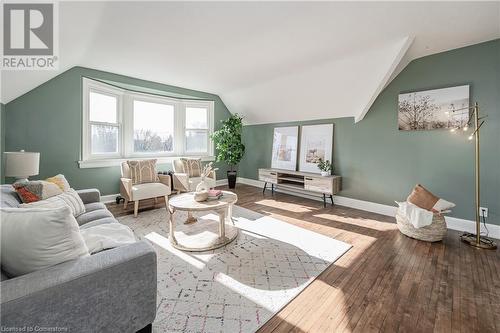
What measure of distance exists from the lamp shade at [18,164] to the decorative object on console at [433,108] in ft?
17.1

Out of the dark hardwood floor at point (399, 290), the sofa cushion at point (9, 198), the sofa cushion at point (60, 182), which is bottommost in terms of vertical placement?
the dark hardwood floor at point (399, 290)

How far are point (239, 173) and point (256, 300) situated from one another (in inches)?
193

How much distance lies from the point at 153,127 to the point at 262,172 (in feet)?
9.33

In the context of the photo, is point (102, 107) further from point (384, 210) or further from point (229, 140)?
point (384, 210)

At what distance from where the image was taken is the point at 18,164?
247cm

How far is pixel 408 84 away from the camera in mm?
3393

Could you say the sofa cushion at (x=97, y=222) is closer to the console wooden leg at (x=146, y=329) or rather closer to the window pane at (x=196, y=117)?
the console wooden leg at (x=146, y=329)

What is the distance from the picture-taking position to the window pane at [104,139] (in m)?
4.16

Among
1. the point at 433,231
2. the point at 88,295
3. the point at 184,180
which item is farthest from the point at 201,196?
the point at 433,231

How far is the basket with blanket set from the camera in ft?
8.67

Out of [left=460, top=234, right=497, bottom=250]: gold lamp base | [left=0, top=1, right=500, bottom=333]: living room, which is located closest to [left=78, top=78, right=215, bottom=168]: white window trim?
[left=0, top=1, right=500, bottom=333]: living room

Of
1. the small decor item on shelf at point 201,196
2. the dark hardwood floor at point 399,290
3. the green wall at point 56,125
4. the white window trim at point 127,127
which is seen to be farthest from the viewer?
the white window trim at point 127,127

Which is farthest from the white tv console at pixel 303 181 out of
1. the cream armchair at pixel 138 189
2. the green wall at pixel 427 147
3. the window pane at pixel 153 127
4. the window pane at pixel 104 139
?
the window pane at pixel 104 139

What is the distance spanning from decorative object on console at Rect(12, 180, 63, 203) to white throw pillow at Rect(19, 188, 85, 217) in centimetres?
7
